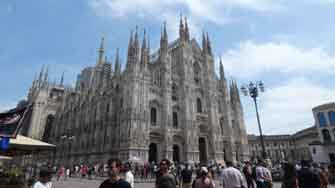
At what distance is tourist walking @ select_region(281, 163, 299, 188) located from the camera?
4973 mm

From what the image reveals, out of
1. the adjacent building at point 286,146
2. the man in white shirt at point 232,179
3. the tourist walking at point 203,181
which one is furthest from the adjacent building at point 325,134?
the tourist walking at point 203,181

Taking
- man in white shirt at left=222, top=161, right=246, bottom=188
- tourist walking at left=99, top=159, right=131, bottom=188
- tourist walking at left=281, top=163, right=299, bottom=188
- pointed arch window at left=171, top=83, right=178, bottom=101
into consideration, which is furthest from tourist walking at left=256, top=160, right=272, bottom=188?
pointed arch window at left=171, top=83, right=178, bottom=101

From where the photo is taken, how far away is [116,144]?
92.4 ft

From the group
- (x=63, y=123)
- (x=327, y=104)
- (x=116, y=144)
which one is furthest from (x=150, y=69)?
(x=327, y=104)

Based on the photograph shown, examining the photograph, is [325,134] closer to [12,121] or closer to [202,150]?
[202,150]

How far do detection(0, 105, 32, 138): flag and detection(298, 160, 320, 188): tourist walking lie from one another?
9.79m

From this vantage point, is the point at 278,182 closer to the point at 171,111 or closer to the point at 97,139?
the point at 171,111

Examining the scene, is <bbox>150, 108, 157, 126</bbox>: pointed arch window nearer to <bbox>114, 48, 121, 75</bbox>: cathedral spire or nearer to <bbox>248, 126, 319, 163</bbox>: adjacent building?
<bbox>114, 48, 121, 75</bbox>: cathedral spire

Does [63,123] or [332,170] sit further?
[63,123]

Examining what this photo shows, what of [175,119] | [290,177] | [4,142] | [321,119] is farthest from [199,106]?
[290,177]

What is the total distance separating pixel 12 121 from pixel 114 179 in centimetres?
762

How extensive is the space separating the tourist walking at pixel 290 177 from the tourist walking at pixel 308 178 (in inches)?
17.7

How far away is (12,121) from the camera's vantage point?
8.35 meters

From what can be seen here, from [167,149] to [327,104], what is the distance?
32.1 metres
